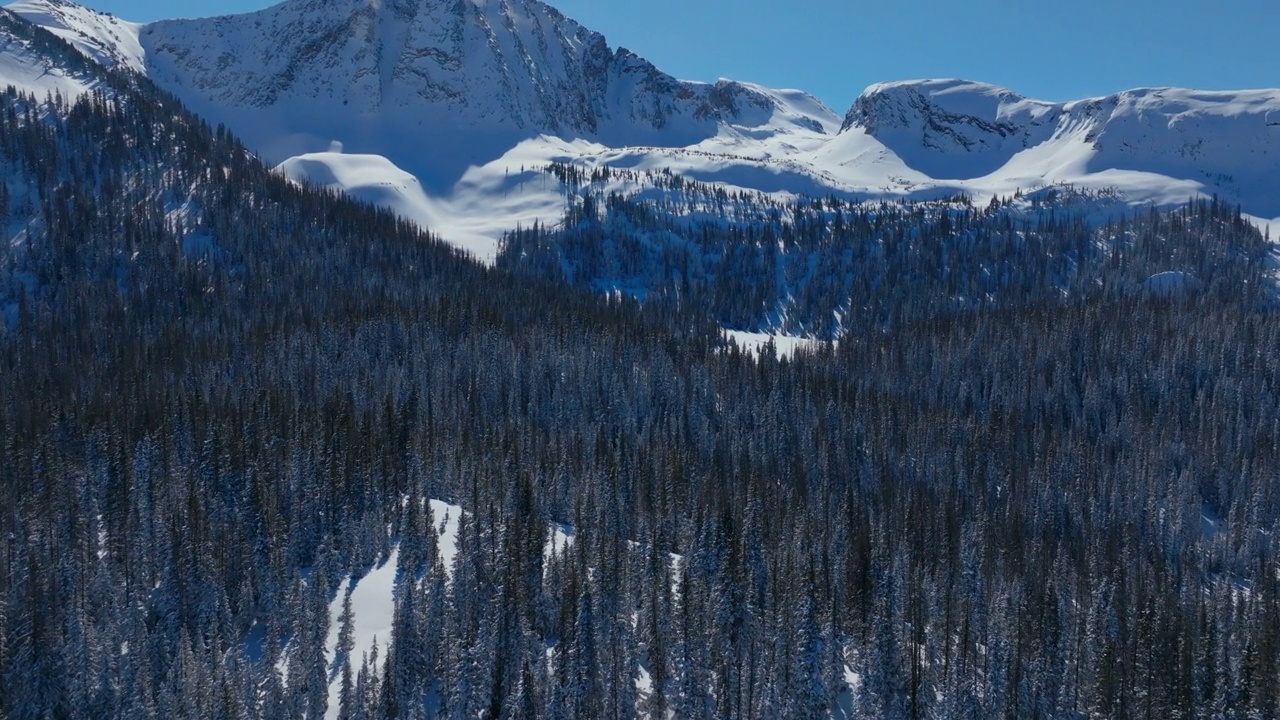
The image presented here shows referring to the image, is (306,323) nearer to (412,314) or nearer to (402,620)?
(412,314)

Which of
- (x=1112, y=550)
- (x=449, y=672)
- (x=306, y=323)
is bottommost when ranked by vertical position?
(x=1112, y=550)

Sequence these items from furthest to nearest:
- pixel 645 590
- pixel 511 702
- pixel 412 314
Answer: pixel 412 314 → pixel 645 590 → pixel 511 702

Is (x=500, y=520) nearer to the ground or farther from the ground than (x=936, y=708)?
farther from the ground

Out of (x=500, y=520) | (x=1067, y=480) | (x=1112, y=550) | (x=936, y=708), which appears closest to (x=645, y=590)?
(x=500, y=520)

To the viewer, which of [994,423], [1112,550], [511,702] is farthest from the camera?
[994,423]

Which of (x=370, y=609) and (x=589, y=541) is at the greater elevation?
(x=589, y=541)

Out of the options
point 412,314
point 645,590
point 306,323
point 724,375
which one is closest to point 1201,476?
point 724,375

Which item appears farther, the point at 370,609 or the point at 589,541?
the point at 589,541

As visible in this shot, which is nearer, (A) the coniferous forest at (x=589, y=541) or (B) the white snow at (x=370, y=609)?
(B) the white snow at (x=370, y=609)

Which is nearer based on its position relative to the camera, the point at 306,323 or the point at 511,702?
the point at 511,702

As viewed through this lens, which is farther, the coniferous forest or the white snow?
the coniferous forest
